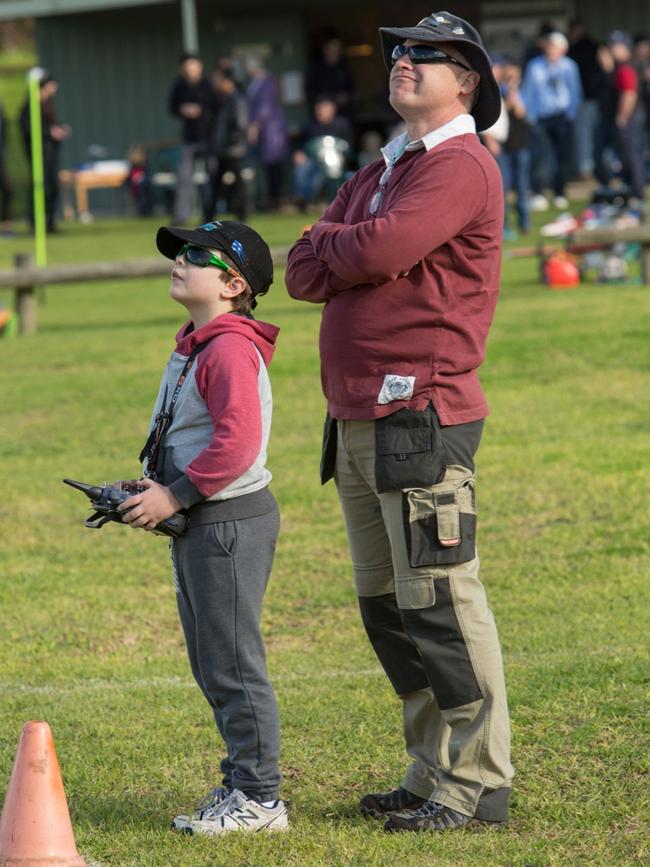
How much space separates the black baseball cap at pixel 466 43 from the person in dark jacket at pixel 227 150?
1668 centimetres

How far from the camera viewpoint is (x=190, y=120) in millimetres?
21047

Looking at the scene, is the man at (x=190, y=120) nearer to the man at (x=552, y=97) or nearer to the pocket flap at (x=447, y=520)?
the man at (x=552, y=97)

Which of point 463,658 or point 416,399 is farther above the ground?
point 416,399

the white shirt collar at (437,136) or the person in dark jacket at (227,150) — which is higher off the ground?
the white shirt collar at (437,136)

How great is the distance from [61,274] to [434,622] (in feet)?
35.1

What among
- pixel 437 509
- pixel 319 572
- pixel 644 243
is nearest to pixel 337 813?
pixel 437 509

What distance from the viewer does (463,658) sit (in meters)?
Answer: 3.95

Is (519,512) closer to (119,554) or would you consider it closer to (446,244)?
(119,554)

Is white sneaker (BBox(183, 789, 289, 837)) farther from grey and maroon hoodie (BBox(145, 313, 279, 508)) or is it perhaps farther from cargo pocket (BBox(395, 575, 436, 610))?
grey and maroon hoodie (BBox(145, 313, 279, 508))

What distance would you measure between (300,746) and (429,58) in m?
2.27

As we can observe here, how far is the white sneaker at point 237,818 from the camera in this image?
404cm

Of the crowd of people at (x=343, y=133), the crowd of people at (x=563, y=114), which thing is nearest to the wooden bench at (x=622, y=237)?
the crowd of people at (x=343, y=133)

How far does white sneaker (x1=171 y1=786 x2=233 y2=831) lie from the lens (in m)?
4.09

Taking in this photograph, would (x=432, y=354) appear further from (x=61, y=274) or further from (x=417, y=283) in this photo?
(x=61, y=274)
